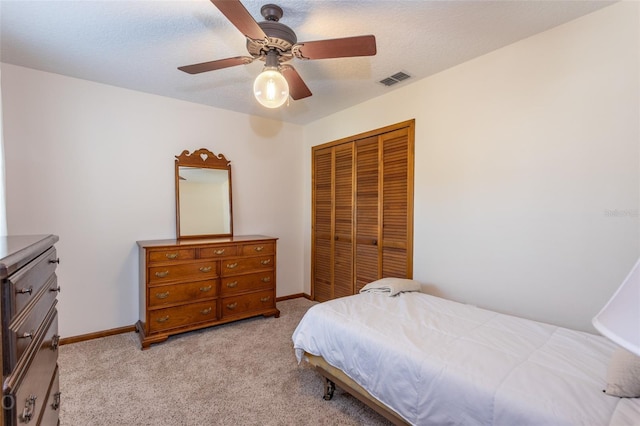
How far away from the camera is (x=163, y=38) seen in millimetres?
2203

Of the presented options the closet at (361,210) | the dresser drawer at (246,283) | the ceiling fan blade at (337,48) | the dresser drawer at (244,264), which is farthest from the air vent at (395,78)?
the dresser drawer at (246,283)

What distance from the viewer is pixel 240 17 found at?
57.0 inches

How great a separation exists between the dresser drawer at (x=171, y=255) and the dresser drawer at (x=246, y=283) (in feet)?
1.52

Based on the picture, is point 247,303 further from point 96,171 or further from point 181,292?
point 96,171

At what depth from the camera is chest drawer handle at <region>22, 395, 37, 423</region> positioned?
0.89 metres

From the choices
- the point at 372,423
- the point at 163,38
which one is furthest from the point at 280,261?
the point at 163,38

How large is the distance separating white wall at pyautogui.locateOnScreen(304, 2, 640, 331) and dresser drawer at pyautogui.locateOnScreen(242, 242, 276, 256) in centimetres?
167

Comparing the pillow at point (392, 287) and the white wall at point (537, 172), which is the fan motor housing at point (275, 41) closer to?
the white wall at point (537, 172)

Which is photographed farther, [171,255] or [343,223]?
[343,223]

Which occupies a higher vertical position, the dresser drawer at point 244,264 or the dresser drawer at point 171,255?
the dresser drawer at point 171,255

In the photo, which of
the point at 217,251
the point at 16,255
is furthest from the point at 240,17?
the point at 217,251

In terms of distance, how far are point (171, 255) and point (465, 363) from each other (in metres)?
2.66

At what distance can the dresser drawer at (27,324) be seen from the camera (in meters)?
0.82

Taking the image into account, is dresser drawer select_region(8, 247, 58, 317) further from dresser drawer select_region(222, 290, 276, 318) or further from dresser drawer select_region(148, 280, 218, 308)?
dresser drawer select_region(222, 290, 276, 318)
